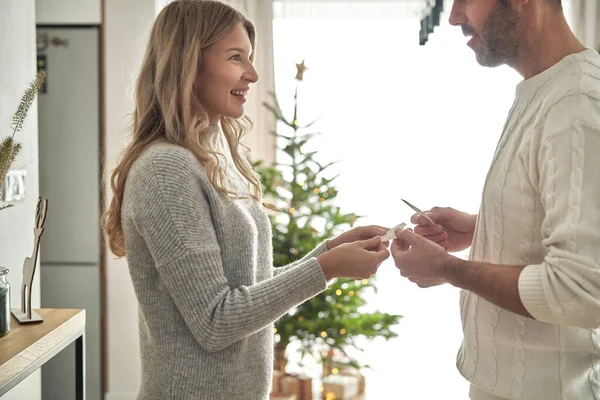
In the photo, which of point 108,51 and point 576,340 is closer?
point 576,340

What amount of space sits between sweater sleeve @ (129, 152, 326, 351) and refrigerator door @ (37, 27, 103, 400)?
8.15 ft

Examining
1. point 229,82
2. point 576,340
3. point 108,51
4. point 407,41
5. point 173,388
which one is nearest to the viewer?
point 576,340

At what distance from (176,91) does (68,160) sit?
2420mm

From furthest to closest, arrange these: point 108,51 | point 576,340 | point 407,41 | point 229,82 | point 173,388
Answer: point 407,41
point 108,51
point 229,82
point 173,388
point 576,340

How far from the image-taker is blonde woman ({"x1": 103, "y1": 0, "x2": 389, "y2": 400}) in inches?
58.6

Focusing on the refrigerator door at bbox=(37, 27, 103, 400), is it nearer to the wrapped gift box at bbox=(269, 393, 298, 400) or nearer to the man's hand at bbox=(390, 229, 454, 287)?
the wrapped gift box at bbox=(269, 393, 298, 400)

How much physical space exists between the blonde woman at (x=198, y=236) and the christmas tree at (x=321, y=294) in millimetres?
1953

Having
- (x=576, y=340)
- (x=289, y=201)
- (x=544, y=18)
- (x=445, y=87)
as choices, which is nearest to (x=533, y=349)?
(x=576, y=340)

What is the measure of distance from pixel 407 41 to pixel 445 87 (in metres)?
0.40

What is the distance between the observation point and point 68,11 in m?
3.78

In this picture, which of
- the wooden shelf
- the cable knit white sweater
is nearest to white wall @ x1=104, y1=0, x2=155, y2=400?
the wooden shelf

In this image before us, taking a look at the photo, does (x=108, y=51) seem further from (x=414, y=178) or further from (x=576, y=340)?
(x=576, y=340)

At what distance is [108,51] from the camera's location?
386 cm

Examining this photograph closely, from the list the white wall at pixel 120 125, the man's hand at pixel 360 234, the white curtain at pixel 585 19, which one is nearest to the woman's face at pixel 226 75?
the man's hand at pixel 360 234
